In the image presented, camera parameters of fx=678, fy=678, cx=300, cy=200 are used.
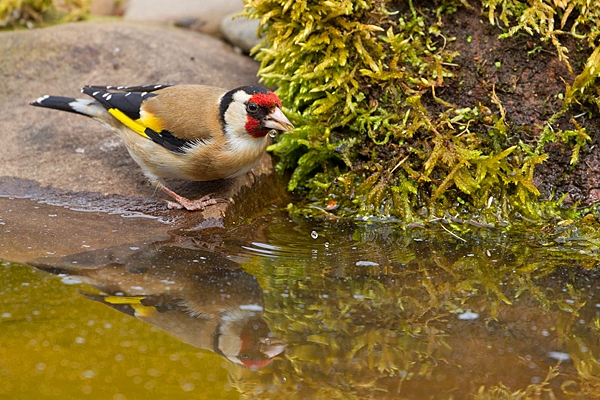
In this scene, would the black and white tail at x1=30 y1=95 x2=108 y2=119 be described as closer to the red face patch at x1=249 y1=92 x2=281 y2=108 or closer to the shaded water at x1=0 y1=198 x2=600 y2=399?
the red face patch at x1=249 y1=92 x2=281 y2=108

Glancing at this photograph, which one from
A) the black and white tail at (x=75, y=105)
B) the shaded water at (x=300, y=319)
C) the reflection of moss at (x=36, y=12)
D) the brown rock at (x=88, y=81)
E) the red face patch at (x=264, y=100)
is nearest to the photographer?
the shaded water at (x=300, y=319)

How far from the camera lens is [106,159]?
5.26 meters

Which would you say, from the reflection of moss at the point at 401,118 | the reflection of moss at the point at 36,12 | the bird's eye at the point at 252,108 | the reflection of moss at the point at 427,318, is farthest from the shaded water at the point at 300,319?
the reflection of moss at the point at 36,12

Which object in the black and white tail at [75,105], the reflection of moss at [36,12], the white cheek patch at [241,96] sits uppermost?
the white cheek patch at [241,96]

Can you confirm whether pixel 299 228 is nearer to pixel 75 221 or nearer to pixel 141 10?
pixel 75 221

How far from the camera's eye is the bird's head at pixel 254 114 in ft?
15.2

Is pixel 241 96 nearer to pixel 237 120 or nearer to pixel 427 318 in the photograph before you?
pixel 237 120

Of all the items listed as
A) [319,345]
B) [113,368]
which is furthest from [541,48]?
[113,368]

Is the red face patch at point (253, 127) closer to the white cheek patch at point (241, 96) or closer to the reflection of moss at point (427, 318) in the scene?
the white cheek patch at point (241, 96)

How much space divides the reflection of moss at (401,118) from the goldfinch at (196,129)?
1.63ft

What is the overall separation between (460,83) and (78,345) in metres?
3.25

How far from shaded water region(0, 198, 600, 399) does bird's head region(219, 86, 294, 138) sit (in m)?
0.80

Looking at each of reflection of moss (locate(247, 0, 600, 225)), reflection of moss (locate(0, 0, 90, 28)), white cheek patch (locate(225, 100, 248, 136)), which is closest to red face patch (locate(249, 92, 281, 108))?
white cheek patch (locate(225, 100, 248, 136))

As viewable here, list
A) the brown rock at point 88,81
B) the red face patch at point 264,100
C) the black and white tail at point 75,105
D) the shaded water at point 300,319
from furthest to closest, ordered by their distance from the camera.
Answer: the black and white tail at point 75,105 < the brown rock at point 88,81 < the red face patch at point 264,100 < the shaded water at point 300,319
